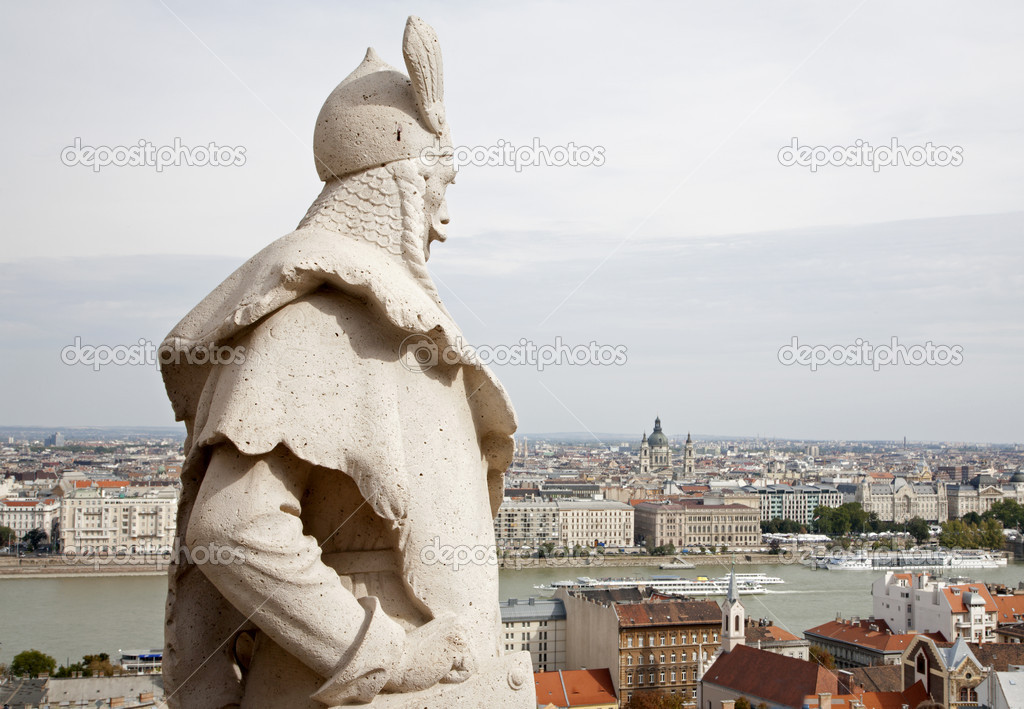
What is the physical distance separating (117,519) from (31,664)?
14.6 metres

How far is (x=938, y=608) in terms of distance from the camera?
19891 millimetres

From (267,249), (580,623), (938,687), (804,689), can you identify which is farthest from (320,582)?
(580,623)

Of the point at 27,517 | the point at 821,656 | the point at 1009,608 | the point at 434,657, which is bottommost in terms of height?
the point at 821,656

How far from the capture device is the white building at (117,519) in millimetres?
27234

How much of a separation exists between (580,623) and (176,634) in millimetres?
18360

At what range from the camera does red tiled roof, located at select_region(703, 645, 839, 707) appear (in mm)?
13516

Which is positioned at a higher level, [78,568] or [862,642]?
[78,568]

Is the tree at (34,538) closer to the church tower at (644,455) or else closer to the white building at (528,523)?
the white building at (528,523)

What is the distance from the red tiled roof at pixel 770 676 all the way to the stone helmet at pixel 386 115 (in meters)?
13.2

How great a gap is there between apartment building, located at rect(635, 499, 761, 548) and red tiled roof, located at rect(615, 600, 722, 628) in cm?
2117

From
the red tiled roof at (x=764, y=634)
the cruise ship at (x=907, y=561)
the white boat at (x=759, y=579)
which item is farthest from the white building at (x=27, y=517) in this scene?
the cruise ship at (x=907, y=561)

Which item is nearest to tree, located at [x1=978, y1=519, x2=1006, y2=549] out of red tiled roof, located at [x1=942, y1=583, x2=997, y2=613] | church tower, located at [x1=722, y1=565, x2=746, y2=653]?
red tiled roof, located at [x1=942, y1=583, x2=997, y2=613]

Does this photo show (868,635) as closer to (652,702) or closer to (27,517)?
(652,702)

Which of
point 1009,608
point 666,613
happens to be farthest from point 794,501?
point 666,613
